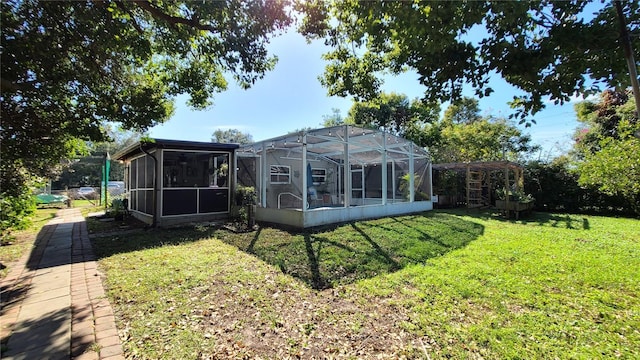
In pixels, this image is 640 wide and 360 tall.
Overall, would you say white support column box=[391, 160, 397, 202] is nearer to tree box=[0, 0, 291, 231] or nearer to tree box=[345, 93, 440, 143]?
tree box=[0, 0, 291, 231]

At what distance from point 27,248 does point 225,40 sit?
625cm

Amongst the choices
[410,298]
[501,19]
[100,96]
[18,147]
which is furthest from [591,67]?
[18,147]

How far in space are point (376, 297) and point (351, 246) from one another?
2163 millimetres

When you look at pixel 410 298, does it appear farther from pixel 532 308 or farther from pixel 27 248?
pixel 27 248

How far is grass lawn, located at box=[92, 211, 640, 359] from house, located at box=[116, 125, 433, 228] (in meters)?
2.32

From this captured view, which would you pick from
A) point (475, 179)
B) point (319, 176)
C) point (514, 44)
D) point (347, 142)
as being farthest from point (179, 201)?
point (475, 179)

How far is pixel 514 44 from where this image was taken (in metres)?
2.19

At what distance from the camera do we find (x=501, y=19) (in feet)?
6.93

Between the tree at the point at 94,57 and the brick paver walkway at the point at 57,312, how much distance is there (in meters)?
1.81

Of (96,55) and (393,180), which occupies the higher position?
(96,55)

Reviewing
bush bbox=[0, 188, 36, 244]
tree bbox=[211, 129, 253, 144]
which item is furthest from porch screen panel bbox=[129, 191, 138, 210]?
tree bbox=[211, 129, 253, 144]

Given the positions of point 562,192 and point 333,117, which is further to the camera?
point 333,117

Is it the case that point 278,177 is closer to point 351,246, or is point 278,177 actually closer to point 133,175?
point 133,175

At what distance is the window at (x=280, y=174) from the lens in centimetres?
1149
